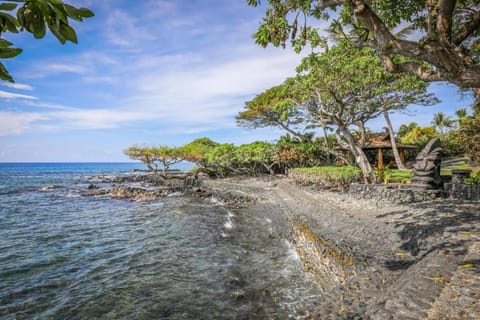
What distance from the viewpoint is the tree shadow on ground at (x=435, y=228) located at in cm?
576

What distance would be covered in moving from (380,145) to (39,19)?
2661cm

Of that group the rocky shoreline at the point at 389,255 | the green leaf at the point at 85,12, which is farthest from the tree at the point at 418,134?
the green leaf at the point at 85,12

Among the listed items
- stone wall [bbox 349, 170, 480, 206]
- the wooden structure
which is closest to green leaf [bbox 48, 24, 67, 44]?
stone wall [bbox 349, 170, 480, 206]

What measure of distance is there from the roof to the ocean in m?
15.8

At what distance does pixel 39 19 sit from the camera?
1.06 m

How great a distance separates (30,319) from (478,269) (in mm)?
8793

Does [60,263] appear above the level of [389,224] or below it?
below

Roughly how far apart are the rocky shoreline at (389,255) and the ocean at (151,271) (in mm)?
842

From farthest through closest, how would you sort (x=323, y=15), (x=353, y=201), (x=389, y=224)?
1. (x=353, y=201)
2. (x=389, y=224)
3. (x=323, y=15)

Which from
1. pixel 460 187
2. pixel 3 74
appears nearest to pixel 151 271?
pixel 3 74

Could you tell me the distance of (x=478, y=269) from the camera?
4309 mm

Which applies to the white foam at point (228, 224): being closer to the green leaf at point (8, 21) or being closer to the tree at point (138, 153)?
the green leaf at point (8, 21)

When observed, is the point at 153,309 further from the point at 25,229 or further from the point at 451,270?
the point at 25,229

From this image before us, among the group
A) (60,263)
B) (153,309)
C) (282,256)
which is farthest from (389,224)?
(60,263)
